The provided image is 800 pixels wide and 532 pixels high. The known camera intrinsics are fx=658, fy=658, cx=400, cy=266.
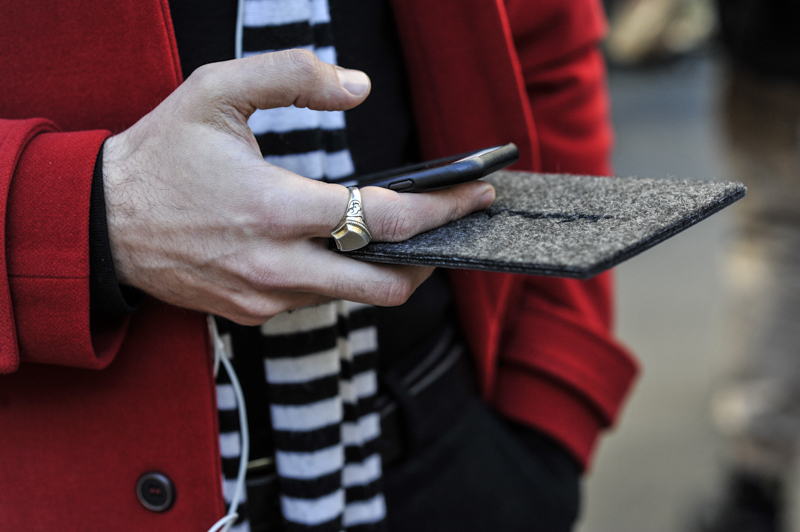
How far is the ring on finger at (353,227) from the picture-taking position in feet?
1.94

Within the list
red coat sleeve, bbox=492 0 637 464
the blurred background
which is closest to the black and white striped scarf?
red coat sleeve, bbox=492 0 637 464

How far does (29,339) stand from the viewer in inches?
24.8

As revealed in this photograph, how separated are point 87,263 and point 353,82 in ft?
0.98

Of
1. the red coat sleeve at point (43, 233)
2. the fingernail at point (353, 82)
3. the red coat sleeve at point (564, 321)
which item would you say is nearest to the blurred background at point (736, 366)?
the red coat sleeve at point (564, 321)

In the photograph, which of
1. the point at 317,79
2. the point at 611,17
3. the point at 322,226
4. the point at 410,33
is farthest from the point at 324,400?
the point at 611,17

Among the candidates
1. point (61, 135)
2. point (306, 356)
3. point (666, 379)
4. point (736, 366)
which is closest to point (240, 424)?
point (306, 356)

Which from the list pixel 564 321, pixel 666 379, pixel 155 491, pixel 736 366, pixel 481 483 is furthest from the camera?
pixel 666 379

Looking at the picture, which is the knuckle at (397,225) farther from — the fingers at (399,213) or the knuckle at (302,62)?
the knuckle at (302,62)

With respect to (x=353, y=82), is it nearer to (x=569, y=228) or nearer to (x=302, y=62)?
(x=302, y=62)

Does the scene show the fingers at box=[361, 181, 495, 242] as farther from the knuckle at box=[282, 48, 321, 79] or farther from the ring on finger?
the knuckle at box=[282, 48, 321, 79]

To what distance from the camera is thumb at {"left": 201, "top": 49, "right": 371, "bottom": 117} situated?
0.58m

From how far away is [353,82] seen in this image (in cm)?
61

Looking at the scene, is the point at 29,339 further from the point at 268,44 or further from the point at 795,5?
the point at 795,5

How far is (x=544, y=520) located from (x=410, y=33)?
0.74 m
